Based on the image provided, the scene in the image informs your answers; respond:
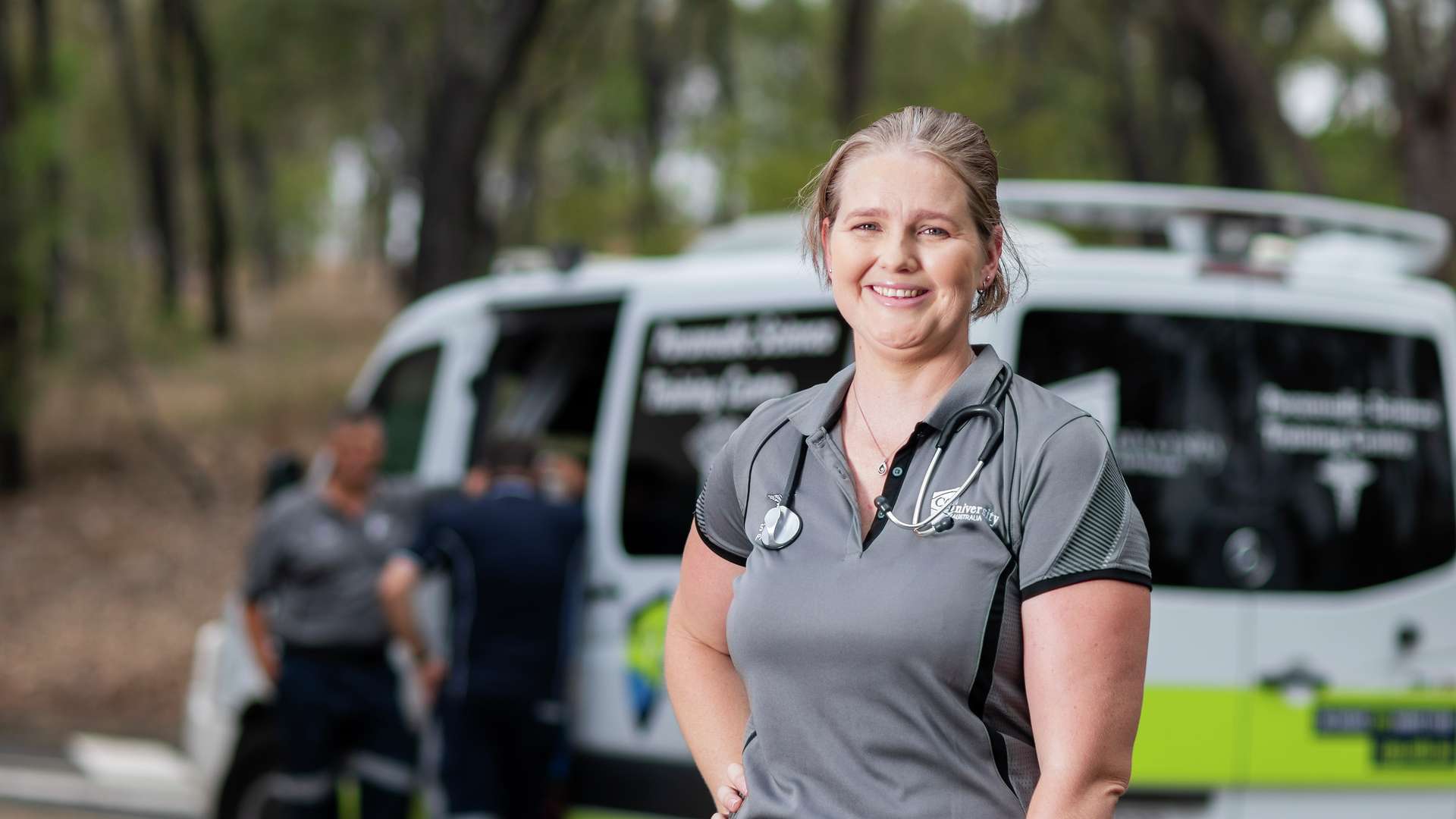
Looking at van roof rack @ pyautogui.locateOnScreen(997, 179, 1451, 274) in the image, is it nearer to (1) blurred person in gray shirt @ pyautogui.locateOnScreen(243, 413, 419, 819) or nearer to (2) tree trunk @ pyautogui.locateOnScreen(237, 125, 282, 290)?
(1) blurred person in gray shirt @ pyautogui.locateOnScreen(243, 413, 419, 819)

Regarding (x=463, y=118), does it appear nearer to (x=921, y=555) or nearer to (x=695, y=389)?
(x=695, y=389)

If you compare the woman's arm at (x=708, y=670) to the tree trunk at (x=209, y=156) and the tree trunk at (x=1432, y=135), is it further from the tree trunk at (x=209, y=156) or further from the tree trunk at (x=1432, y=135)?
the tree trunk at (x=209, y=156)

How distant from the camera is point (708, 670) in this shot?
2209mm

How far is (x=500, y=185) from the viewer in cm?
3244

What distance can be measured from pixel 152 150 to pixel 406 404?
20.5 m

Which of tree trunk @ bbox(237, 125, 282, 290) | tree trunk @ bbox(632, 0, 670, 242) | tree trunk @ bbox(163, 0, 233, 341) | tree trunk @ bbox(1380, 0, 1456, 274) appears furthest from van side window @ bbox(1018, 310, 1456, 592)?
tree trunk @ bbox(237, 125, 282, 290)

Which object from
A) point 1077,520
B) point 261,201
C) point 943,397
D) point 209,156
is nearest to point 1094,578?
point 1077,520

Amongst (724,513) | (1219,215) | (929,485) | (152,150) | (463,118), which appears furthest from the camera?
(152,150)

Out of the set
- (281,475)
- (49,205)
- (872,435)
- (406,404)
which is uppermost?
(872,435)

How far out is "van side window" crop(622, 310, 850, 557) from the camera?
4.81m

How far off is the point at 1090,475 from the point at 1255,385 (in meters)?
2.71

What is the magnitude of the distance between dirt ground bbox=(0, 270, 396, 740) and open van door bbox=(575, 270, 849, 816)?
14.9 ft

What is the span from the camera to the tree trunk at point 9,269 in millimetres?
15914

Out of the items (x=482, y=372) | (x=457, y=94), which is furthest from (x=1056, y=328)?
(x=457, y=94)
